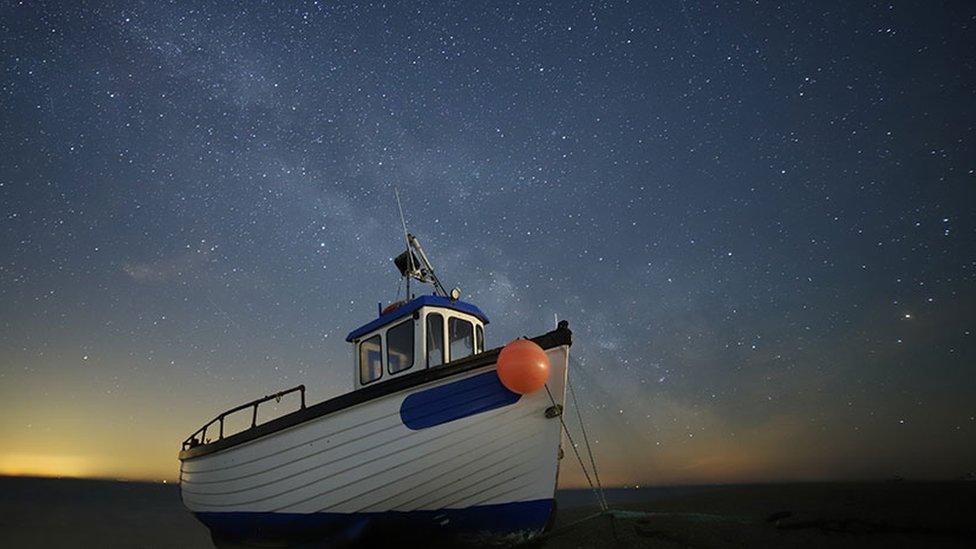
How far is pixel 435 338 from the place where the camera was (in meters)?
8.42

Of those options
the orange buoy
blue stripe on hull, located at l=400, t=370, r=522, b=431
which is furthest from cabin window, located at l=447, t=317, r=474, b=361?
the orange buoy

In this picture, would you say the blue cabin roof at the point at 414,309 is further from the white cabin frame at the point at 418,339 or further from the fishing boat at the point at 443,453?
the fishing boat at the point at 443,453

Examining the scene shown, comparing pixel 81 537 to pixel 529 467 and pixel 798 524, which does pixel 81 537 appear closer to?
pixel 529 467

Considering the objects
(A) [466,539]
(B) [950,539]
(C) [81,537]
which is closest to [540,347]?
(A) [466,539]

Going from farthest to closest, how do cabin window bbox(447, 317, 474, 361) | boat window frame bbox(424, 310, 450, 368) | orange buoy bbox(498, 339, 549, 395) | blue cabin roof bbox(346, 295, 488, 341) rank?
cabin window bbox(447, 317, 474, 361) < blue cabin roof bbox(346, 295, 488, 341) < boat window frame bbox(424, 310, 450, 368) < orange buoy bbox(498, 339, 549, 395)

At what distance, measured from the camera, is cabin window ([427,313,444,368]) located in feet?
27.1

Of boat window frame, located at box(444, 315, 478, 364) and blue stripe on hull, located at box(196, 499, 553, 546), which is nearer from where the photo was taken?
blue stripe on hull, located at box(196, 499, 553, 546)

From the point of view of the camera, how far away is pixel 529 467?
6.77 meters

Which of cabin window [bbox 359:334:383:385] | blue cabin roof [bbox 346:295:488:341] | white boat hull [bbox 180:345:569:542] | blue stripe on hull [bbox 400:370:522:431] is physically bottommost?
white boat hull [bbox 180:345:569:542]

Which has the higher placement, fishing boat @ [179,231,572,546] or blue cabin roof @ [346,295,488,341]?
blue cabin roof @ [346,295,488,341]

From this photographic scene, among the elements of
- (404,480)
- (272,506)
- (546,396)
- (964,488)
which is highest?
(546,396)

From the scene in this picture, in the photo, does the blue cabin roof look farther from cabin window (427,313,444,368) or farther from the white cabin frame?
cabin window (427,313,444,368)

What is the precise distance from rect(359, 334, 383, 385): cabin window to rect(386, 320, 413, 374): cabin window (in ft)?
0.79

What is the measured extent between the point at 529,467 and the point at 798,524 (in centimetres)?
463
